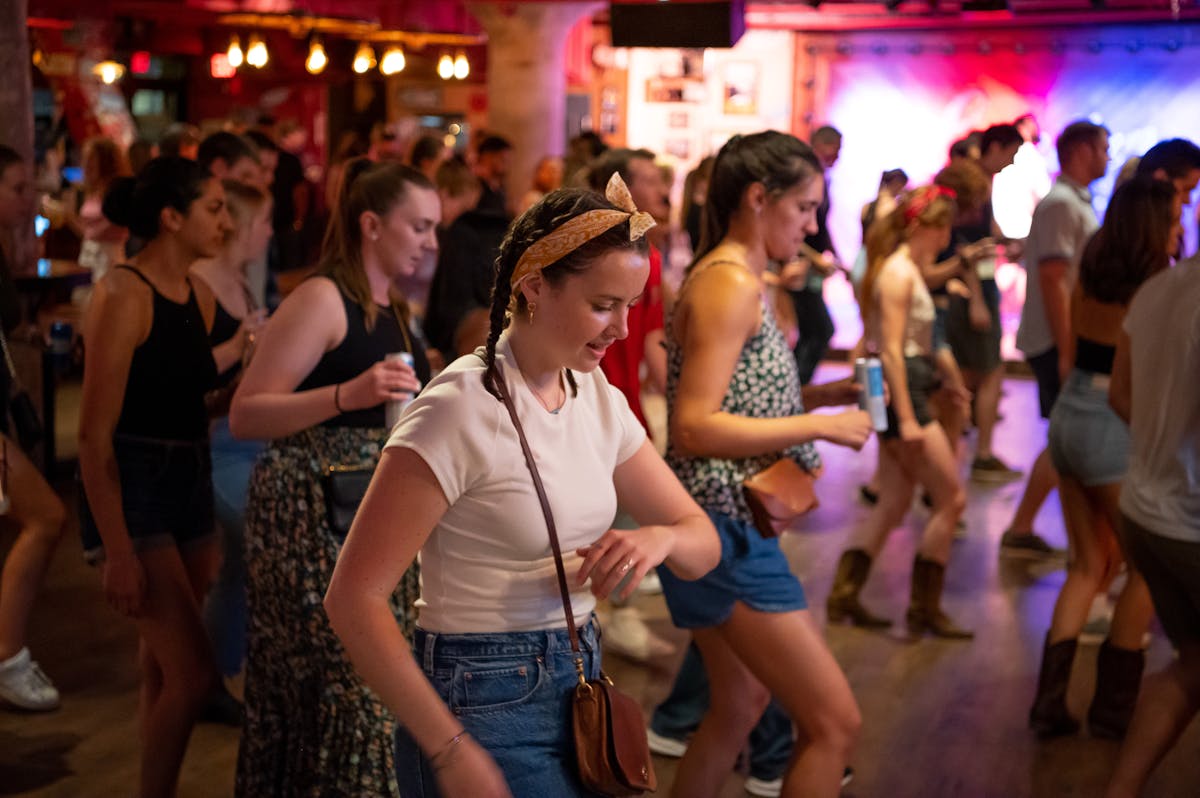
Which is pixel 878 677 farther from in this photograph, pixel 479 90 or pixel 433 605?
pixel 479 90

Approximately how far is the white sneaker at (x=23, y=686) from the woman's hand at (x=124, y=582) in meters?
1.32

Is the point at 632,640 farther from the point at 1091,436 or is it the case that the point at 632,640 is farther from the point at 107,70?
the point at 107,70

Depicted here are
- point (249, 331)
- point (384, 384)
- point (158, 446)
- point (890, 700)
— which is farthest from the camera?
point (890, 700)

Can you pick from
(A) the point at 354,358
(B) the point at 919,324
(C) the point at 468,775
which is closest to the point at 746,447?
(A) the point at 354,358

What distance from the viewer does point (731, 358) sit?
9.21 feet

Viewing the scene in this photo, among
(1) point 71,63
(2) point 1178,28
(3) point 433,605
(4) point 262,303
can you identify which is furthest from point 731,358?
(1) point 71,63

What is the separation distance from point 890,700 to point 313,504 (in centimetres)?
235

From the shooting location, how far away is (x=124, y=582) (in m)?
3.02

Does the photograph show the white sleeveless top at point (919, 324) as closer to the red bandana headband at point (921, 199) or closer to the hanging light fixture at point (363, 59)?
the red bandana headband at point (921, 199)

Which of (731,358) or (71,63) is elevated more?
(71,63)

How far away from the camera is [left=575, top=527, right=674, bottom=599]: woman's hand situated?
1.78 m

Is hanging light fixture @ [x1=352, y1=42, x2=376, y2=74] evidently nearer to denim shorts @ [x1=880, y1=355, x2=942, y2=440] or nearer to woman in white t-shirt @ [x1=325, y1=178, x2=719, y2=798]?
denim shorts @ [x1=880, y1=355, x2=942, y2=440]

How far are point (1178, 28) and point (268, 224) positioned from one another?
34.6 ft

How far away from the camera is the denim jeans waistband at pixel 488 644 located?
1863mm
